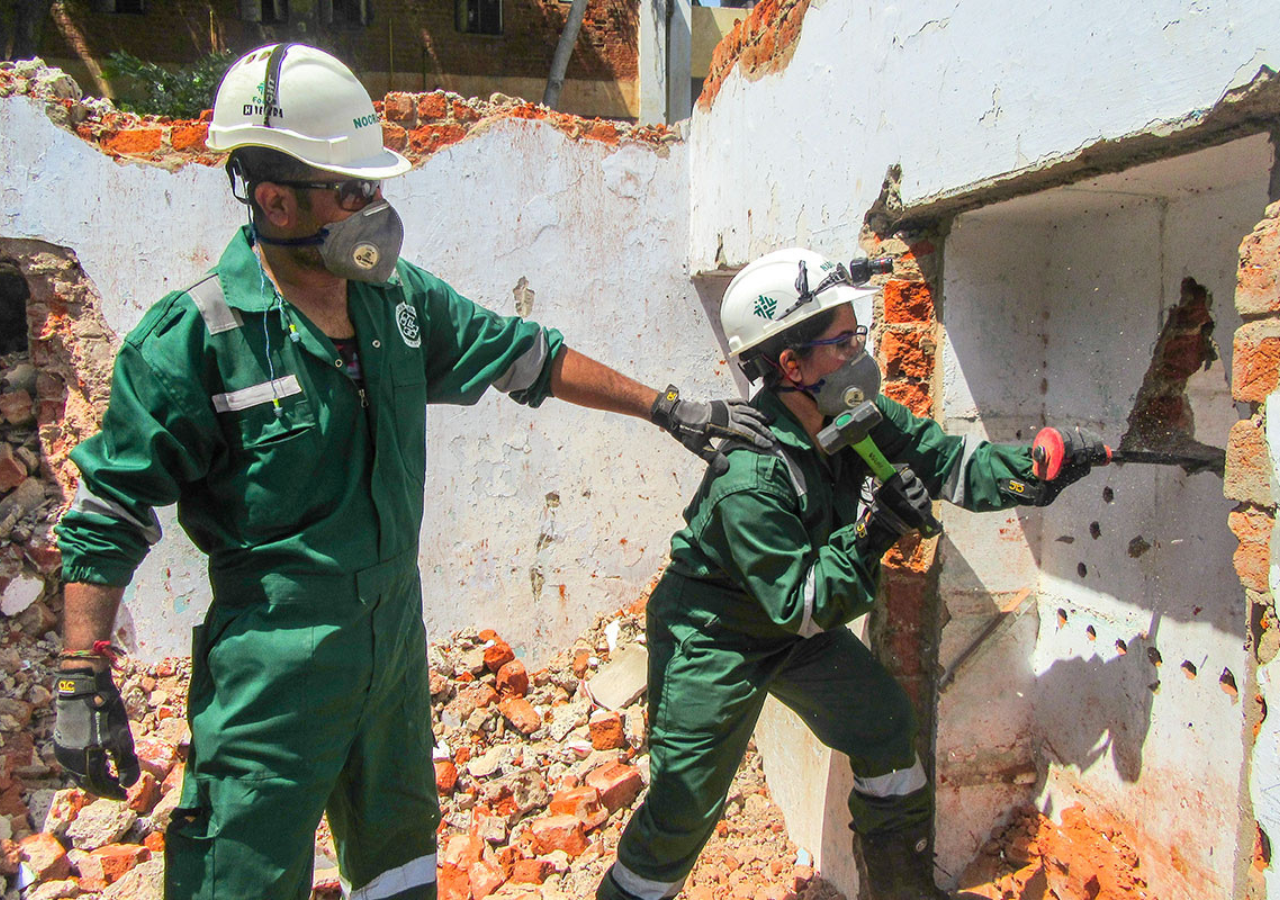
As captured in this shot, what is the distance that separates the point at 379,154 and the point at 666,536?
301cm

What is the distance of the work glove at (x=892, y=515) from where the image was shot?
223 centimetres

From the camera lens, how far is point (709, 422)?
2.47 metres

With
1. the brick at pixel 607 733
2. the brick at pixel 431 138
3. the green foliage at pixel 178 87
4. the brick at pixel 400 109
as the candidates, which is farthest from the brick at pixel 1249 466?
the green foliage at pixel 178 87

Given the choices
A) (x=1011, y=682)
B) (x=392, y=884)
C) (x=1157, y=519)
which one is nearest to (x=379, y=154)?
(x=392, y=884)

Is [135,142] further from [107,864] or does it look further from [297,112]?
[107,864]

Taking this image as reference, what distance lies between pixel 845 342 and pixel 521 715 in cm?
254

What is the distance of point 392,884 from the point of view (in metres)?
2.23

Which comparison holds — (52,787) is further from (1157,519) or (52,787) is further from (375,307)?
(1157,519)

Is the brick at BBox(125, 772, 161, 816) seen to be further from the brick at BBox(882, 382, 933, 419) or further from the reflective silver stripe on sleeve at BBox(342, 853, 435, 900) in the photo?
the brick at BBox(882, 382, 933, 419)

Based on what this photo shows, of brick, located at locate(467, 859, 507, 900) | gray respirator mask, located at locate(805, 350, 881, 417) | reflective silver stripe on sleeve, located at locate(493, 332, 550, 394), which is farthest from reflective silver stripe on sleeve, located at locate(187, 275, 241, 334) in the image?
brick, located at locate(467, 859, 507, 900)

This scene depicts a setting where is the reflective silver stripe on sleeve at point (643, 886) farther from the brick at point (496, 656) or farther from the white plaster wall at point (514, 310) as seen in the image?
the white plaster wall at point (514, 310)

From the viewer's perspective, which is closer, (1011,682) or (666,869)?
(666,869)

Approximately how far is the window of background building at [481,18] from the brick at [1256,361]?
14793 millimetres

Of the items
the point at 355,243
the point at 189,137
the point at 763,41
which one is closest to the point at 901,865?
the point at 355,243
